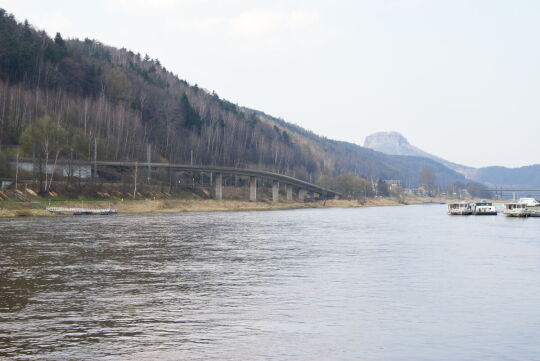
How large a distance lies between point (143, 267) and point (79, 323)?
18148mm

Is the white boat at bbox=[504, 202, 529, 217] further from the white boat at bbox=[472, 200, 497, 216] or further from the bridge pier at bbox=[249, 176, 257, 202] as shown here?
the bridge pier at bbox=[249, 176, 257, 202]

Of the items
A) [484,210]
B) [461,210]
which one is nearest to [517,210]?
[461,210]

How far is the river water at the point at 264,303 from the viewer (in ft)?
70.6

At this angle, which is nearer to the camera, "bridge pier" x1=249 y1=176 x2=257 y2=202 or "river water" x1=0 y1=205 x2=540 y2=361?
"river water" x1=0 y1=205 x2=540 y2=361

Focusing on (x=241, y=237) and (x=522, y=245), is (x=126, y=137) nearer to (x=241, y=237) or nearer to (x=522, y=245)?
(x=241, y=237)

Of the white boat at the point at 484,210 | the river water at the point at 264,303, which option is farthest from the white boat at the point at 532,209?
the river water at the point at 264,303

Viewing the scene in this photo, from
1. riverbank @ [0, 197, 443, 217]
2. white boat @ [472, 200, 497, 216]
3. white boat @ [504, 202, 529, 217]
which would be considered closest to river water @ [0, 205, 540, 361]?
riverbank @ [0, 197, 443, 217]

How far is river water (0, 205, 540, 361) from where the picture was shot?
21.5 metres

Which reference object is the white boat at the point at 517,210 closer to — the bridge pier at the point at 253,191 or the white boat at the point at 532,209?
the white boat at the point at 532,209

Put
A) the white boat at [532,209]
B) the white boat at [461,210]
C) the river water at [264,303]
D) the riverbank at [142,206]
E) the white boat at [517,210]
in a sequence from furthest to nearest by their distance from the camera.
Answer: the white boat at [461,210]
the white boat at [532,209]
the white boat at [517,210]
the riverbank at [142,206]
the river water at [264,303]

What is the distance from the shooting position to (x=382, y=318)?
87.9 ft

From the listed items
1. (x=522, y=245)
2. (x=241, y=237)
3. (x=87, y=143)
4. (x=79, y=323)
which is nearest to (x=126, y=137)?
(x=87, y=143)

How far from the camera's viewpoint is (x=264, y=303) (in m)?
29.9

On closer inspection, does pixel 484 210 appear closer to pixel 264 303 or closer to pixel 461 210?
pixel 461 210
